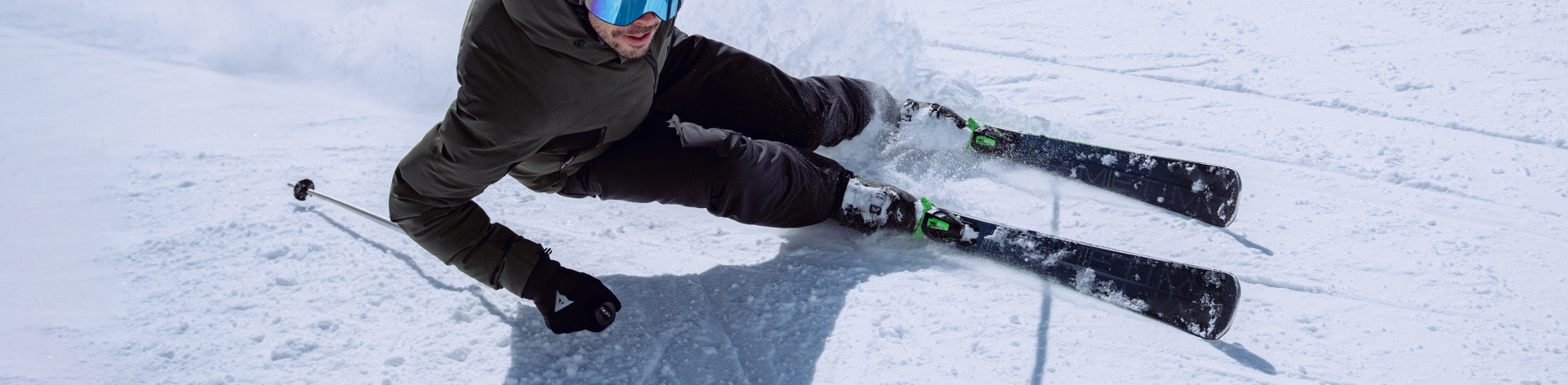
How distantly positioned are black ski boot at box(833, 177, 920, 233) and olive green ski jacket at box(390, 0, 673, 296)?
0.76 metres

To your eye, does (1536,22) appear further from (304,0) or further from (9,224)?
(304,0)

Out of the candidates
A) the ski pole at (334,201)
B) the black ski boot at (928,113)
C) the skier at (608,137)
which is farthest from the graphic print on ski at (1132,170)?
the ski pole at (334,201)

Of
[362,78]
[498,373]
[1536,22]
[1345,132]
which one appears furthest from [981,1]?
[498,373]

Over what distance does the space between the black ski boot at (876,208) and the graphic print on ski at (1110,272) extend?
0.17ft

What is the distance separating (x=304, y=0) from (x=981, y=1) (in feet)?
14.1

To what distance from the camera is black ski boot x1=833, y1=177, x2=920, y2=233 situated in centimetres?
260

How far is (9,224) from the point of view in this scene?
289 cm

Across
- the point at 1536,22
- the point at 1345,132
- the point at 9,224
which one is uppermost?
the point at 1536,22

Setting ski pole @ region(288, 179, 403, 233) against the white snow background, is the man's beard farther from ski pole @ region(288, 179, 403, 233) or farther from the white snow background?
ski pole @ region(288, 179, 403, 233)

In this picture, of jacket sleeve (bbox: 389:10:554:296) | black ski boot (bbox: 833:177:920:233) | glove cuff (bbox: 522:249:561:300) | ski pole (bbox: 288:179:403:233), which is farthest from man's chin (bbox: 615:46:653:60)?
ski pole (bbox: 288:179:403:233)

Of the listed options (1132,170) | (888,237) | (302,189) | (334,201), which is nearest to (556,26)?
(888,237)

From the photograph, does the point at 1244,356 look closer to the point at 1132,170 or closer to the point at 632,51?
the point at 1132,170

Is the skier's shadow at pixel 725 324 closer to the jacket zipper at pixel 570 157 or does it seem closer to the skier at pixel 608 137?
the skier at pixel 608 137

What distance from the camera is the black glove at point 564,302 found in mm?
2174
